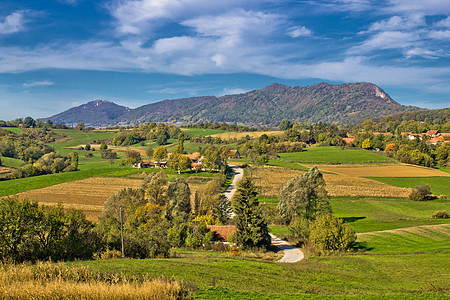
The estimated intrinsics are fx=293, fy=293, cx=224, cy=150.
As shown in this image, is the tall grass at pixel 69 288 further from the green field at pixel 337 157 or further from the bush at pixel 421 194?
the green field at pixel 337 157

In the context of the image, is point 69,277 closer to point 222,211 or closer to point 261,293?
point 261,293

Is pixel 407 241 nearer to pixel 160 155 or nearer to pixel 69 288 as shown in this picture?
pixel 69 288

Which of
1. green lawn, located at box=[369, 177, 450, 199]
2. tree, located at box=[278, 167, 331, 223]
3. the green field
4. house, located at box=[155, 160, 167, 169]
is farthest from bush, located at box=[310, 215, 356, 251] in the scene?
house, located at box=[155, 160, 167, 169]

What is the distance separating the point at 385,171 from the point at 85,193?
81.8m

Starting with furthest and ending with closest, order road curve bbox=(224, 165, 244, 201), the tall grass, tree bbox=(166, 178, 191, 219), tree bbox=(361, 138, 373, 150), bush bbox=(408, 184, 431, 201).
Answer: tree bbox=(361, 138, 373, 150) → road curve bbox=(224, 165, 244, 201) → bush bbox=(408, 184, 431, 201) → tree bbox=(166, 178, 191, 219) → the tall grass

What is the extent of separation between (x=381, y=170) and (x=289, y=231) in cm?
6217

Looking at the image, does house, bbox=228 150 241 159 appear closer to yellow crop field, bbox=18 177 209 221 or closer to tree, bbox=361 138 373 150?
yellow crop field, bbox=18 177 209 221

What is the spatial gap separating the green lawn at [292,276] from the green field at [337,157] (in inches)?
3409

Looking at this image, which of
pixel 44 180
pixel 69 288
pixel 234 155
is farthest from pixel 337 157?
pixel 69 288

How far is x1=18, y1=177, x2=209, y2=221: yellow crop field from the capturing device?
54.0m

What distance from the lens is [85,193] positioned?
63.8 m

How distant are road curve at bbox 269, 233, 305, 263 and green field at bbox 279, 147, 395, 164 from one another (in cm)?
7363

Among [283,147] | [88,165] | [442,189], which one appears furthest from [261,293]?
[283,147]

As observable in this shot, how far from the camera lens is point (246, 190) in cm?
3597
